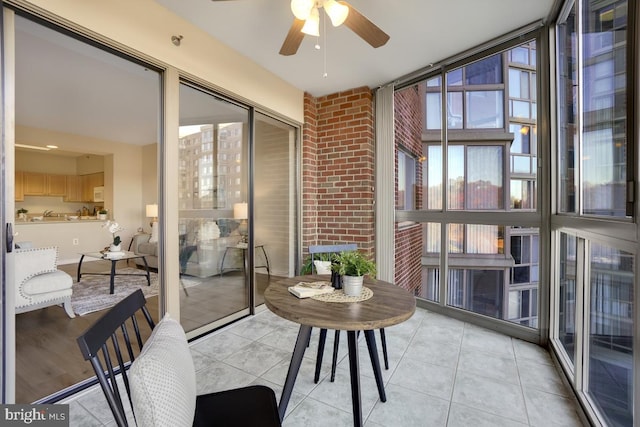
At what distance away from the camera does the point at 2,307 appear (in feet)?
4.75

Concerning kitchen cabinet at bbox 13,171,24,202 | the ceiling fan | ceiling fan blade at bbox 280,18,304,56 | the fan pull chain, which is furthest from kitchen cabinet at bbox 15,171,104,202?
the ceiling fan

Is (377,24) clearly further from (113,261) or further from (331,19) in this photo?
(113,261)

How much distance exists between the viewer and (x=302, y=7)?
1.54m

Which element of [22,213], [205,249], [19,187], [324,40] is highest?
[324,40]

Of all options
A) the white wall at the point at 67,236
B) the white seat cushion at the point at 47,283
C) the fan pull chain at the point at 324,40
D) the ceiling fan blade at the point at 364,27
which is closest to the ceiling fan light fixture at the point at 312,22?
the ceiling fan blade at the point at 364,27

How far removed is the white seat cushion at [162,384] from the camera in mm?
692

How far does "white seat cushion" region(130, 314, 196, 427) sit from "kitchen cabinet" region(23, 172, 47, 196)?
7784mm

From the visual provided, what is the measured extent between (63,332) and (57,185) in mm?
5685

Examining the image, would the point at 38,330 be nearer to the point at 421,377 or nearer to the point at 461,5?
the point at 421,377

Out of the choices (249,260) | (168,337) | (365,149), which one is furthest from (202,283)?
(365,149)

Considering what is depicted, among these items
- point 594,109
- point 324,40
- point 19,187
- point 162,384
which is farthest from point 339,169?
point 19,187

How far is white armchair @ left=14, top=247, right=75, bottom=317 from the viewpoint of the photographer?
2.55m

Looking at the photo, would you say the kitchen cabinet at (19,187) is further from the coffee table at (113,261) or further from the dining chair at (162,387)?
the dining chair at (162,387)

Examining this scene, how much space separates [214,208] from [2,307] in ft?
5.12
